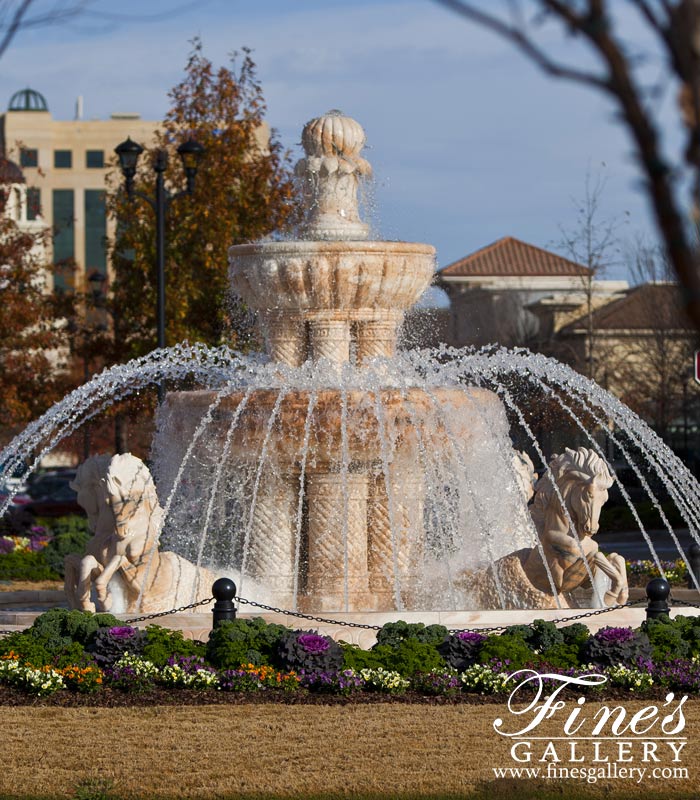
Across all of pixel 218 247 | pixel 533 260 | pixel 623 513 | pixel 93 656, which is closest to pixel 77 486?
pixel 93 656

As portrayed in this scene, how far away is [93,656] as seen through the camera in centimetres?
1089

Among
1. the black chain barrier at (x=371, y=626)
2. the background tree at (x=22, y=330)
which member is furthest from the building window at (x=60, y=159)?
the black chain barrier at (x=371, y=626)

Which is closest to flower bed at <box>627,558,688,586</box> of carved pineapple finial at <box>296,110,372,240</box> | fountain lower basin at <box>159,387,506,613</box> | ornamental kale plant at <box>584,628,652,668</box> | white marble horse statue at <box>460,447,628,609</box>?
fountain lower basin at <box>159,387,506,613</box>

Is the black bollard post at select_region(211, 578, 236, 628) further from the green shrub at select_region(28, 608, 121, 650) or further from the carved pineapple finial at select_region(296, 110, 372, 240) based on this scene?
the carved pineapple finial at select_region(296, 110, 372, 240)

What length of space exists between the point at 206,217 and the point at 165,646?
1771 cm

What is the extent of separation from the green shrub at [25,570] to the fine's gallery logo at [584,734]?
1168 centimetres

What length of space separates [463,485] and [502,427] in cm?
65

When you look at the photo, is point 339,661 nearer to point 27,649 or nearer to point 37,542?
point 27,649

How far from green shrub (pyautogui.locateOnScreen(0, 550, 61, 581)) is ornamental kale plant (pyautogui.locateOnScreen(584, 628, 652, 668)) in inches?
456

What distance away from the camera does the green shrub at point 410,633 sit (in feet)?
35.8

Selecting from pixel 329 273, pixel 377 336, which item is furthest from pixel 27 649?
pixel 377 336

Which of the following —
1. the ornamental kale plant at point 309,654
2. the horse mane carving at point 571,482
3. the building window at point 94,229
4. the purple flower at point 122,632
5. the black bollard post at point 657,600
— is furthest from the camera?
the building window at point 94,229

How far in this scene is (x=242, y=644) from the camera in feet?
35.5

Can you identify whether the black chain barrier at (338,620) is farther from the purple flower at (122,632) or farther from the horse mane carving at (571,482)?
the horse mane carving at (571,482)
